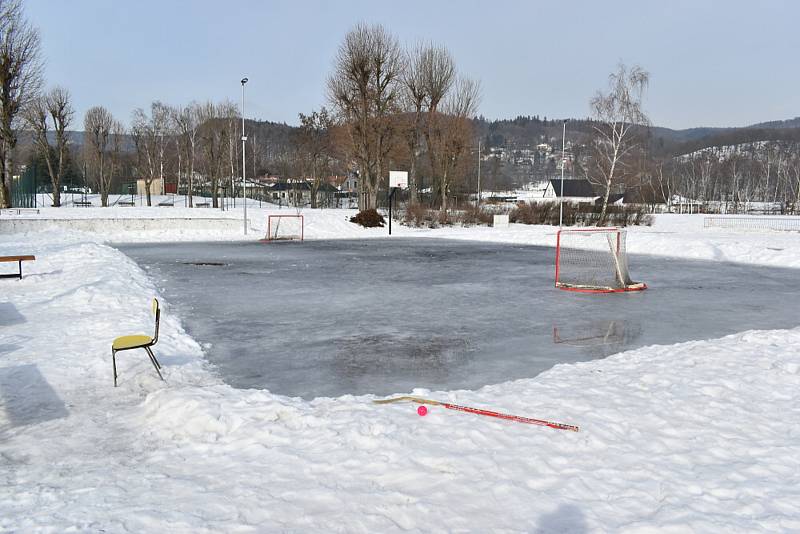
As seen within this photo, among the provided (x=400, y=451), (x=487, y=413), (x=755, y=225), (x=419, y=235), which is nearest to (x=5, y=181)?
(x=419, y=235)

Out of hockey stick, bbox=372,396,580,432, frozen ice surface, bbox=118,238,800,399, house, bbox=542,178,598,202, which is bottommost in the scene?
frozen ice surface, bbox=118,238,800,399

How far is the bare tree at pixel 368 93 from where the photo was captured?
1901 inches

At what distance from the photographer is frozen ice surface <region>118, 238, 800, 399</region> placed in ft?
25.9

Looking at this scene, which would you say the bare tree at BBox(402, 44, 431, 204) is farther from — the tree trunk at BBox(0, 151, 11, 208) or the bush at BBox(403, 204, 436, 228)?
the tree trunk at BBox(0, 151, 11, 208)

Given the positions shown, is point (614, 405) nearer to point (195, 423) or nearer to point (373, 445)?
point (373, 445)

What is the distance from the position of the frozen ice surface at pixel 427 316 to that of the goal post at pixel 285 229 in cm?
1360

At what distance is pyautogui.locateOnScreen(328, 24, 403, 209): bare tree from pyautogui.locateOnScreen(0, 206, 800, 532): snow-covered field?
1682 inches

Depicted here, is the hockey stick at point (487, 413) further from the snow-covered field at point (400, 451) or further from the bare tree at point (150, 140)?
the bare tree at point (150, 140)

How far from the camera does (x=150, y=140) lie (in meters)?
77.1

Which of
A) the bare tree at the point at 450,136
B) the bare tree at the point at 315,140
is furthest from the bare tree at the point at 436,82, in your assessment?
the bare tree at the point at 315,140

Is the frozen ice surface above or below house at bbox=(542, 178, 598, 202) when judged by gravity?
below

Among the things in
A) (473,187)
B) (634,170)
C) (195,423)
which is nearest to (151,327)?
(195,423)

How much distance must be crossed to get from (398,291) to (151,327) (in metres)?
6.31

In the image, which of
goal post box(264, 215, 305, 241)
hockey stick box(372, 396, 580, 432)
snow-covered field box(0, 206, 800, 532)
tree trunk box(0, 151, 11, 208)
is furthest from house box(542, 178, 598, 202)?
hockey stick box(372, 396, 580, 432)
